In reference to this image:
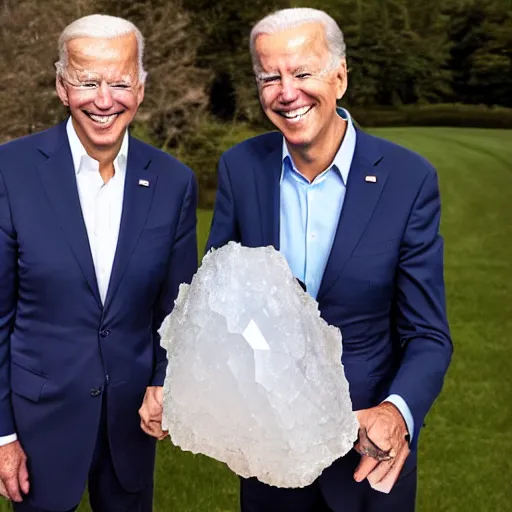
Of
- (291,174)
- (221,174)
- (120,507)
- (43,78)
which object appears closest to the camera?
(291,174)

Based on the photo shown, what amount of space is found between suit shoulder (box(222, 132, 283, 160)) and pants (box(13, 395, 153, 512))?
76cm

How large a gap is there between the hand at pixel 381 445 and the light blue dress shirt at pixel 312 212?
0.31m

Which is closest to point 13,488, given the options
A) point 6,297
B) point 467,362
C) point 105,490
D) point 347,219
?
point 105,490

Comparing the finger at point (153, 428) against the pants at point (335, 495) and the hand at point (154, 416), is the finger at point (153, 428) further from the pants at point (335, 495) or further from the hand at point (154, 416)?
the pants at point (335, 495)

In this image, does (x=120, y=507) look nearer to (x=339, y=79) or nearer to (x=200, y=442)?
(x=200, y=442)

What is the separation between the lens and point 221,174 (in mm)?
1824

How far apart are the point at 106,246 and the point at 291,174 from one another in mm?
502

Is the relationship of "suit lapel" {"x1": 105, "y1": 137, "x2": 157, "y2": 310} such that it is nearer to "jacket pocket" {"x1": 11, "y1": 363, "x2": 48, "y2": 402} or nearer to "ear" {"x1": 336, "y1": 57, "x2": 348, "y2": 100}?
"jacket pocket" {"x1": 11, "y1": 363, "x2": 48, "y2": 402}

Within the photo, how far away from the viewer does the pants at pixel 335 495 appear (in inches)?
72.6

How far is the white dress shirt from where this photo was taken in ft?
6.24

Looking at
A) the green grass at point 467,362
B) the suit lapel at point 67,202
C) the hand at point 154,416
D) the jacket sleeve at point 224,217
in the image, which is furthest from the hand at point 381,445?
the green grass at point 467,362

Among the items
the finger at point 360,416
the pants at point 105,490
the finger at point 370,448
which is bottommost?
the pants at point 105,490

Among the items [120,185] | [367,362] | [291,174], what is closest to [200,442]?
[367,362]

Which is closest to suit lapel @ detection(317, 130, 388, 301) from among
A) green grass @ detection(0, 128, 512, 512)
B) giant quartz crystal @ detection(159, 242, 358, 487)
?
giant quartz crystal @ detection(159, 242, 358, 487)
